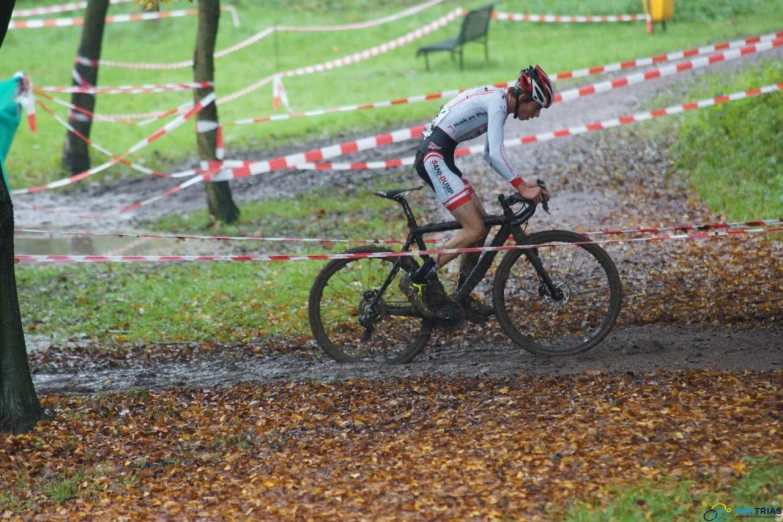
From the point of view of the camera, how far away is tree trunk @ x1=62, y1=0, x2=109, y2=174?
53.4 feet

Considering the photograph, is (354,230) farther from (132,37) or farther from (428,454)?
(132,37)

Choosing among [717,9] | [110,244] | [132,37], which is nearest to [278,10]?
[132,37]

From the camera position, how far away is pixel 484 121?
7008 millimetres

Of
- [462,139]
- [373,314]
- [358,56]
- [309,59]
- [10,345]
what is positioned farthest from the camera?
[309,59]

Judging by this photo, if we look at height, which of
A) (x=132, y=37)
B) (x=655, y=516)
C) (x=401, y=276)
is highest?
(x=132, y=37)

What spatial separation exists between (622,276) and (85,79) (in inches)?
422

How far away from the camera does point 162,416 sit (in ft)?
22.2

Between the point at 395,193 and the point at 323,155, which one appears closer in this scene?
the point at 395,193

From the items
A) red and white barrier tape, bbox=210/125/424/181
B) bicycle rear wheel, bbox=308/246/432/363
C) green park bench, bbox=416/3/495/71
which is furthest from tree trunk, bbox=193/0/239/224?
green park bench, bbox=416/3/495/71

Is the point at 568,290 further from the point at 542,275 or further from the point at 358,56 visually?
the point at 358,56

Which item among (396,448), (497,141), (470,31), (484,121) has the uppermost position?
(470,31)

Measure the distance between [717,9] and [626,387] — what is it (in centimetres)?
2233

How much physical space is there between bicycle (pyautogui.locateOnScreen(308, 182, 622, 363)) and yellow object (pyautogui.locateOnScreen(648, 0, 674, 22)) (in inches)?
752

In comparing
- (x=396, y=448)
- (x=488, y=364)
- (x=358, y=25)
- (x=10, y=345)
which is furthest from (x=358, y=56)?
(x=396, y=448)
